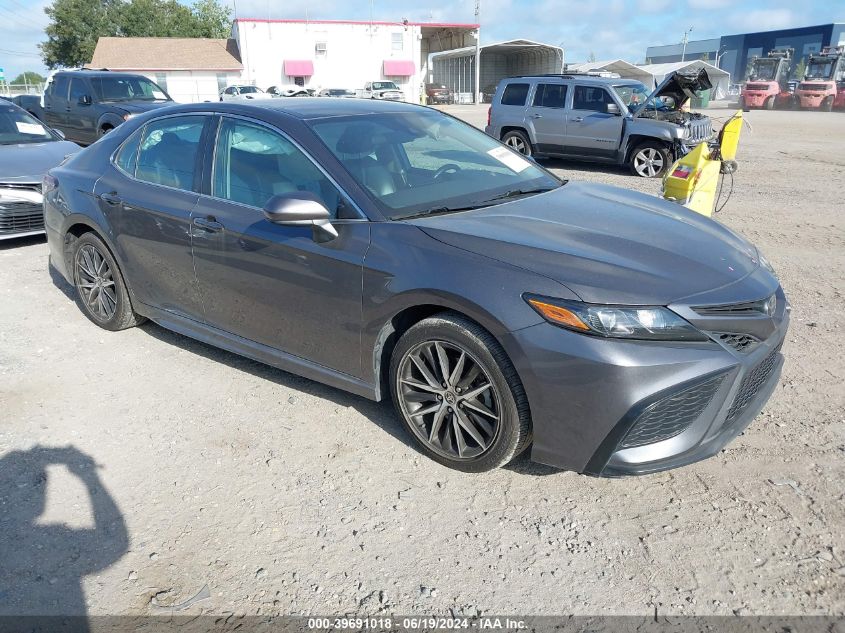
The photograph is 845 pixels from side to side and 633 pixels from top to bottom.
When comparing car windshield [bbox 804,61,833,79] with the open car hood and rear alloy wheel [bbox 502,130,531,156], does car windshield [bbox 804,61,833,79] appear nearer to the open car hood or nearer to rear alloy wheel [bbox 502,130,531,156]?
the open car hood

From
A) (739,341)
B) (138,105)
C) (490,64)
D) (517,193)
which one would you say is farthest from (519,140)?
(490,64)

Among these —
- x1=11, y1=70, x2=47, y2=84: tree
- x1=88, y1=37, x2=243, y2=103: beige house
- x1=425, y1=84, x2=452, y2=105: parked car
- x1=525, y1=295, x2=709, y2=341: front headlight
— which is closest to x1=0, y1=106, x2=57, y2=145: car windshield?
x1=525, y1=295, x2=709, y2=341: front headlight

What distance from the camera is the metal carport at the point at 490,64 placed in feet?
202

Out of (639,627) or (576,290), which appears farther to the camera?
(576,290)

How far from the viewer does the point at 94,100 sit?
44.0 ft

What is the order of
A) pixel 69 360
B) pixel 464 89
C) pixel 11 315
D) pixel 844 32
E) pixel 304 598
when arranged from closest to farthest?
pixel 304 598, pixel 69 360, pixel 11 315, pixel 464 89, pixel 844 32

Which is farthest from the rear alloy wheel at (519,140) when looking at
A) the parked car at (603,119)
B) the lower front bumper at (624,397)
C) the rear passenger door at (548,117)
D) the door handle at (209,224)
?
the lower front bumper at (624,397)

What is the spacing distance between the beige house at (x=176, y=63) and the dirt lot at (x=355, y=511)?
5503 centimetres

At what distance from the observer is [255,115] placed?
3.85 m

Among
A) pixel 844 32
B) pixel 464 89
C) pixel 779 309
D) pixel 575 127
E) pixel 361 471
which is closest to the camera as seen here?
pixel 779 309

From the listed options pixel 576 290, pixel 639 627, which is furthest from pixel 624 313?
pixel 639 627

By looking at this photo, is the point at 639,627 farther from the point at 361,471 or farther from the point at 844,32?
the point at 844,32

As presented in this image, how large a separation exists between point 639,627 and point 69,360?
4013 millimetres

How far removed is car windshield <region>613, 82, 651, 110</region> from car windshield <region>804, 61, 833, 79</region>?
36995mm
